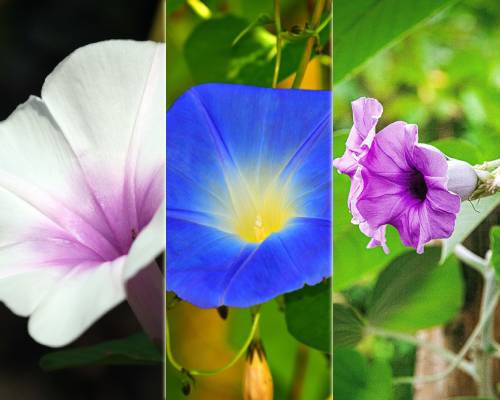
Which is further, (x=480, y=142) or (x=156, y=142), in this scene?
(x=156, y=142)

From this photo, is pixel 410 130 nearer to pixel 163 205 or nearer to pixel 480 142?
pixel 480 142

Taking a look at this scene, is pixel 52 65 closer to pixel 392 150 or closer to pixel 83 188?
pixel 83 188

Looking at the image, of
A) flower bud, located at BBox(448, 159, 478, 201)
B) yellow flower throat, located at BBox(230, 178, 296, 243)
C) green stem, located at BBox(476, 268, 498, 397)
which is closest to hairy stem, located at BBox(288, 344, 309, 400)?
yellow flower throat, located at BBox(230, 178, 296, 243)

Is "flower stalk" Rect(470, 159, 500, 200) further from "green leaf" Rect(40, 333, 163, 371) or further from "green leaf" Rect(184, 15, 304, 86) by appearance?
"green leaf" Rect(40, 333, 163, 371)

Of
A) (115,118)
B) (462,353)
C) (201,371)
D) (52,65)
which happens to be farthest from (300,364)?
(52,65)

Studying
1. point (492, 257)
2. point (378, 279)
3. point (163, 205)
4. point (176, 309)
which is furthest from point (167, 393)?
point (492, 257)

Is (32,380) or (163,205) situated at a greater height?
(163,205)
